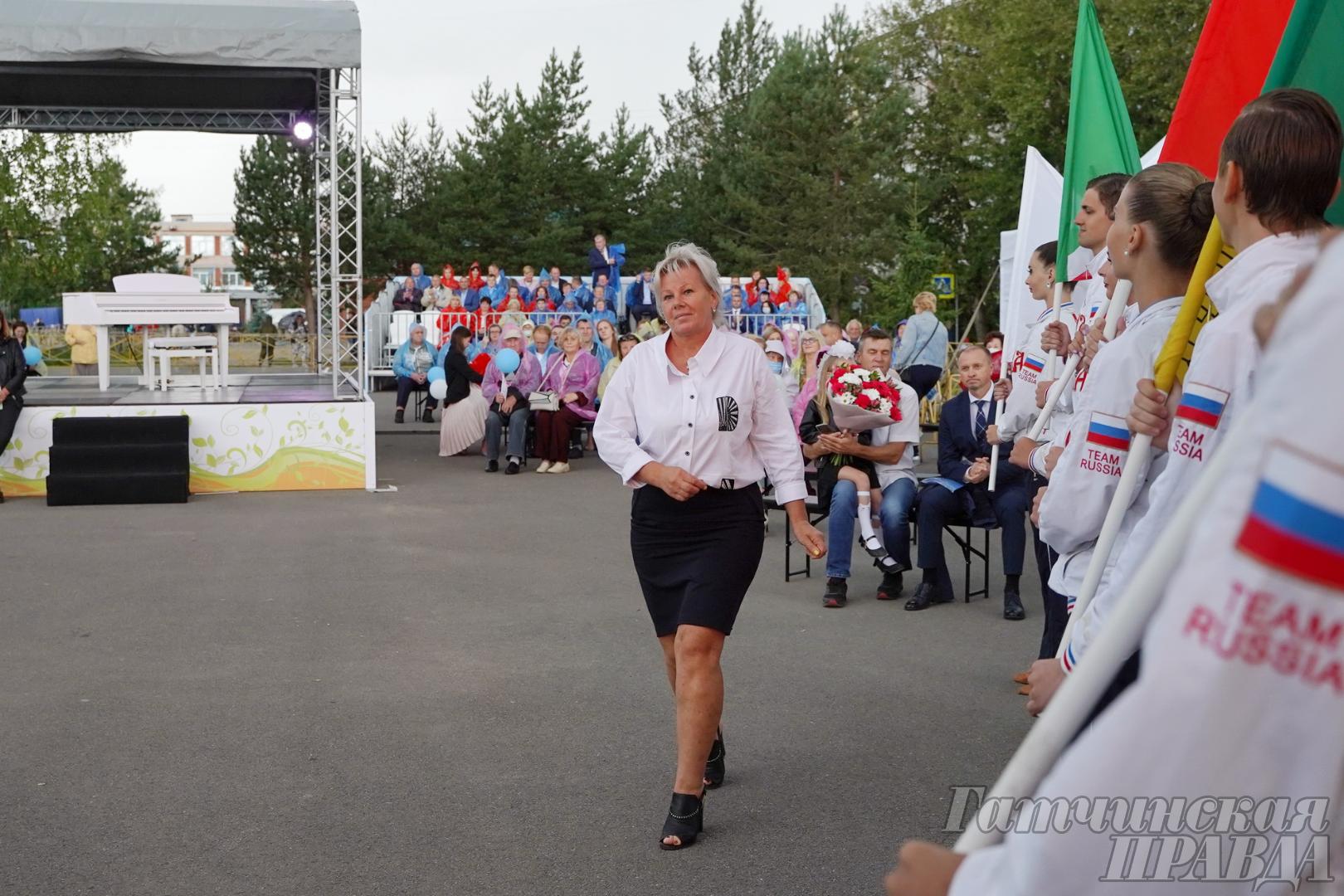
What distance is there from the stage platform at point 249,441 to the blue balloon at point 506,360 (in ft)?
9.57

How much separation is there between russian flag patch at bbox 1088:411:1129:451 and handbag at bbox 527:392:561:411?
13327 millimetres

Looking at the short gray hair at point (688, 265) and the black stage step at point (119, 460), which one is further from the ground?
the short gray hair at point (688, 265)

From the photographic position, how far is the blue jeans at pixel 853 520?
854 centimetres

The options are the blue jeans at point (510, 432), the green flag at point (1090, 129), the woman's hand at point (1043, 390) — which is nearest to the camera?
the woman's hand at point (1043, 390)

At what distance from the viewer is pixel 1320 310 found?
Answer: 101 centimetres

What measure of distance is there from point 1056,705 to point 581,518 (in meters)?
10.9

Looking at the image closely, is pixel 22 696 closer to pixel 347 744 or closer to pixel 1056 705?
pixel 347 744

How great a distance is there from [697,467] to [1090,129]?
2.74 m

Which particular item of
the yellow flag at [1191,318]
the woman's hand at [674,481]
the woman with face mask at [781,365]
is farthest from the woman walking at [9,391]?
the yellow flag at [1191,318]


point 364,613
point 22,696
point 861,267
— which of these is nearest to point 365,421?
point 364,613

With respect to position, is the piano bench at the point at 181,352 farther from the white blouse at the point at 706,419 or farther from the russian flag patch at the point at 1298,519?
the russian flag patch at the point at 1298,519

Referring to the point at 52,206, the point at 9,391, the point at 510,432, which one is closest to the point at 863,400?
the point at 510,432

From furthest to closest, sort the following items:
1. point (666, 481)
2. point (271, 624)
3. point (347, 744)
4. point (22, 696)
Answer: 1. point (271, 624)
2. point (22, 696)
3. point (347, 744)
4. point (666, 481)

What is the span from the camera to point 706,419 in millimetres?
4590
